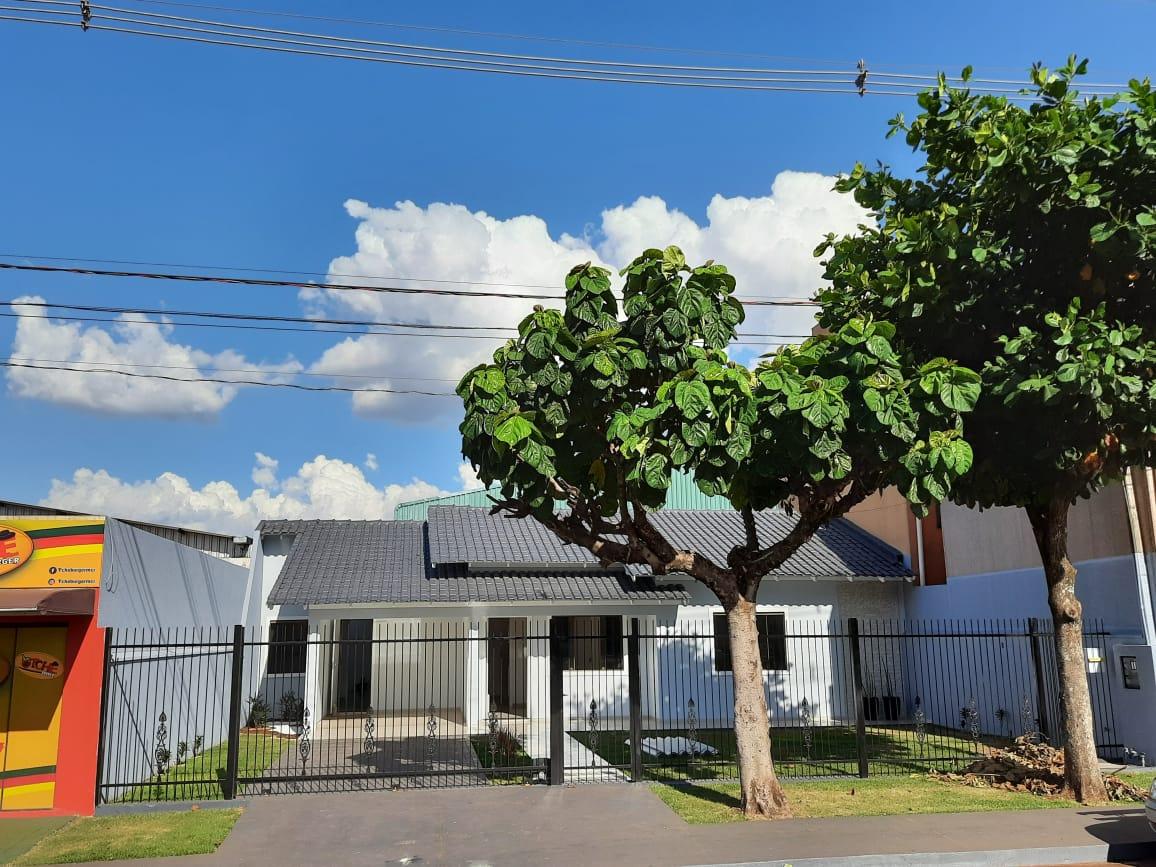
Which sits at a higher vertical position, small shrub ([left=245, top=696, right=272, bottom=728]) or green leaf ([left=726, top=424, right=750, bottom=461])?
green leaf ([left=726, top=424, right=750, bottom=461])

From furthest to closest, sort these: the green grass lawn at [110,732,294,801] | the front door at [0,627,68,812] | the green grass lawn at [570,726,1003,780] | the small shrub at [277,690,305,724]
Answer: the small shrub at [277,690,305,724] < the green grass lawn at [570,726,1003,780] < the green grass lawn at [110,732,294,801] < the front door at [0,627,68,812]

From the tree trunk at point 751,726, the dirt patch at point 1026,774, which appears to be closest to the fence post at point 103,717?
the tree trunk at point 751,726

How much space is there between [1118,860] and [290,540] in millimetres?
17830

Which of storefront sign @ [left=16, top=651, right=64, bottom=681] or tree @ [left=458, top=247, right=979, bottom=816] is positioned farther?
storefront sign @ [left=16, top=651, right=64, bottom=681]

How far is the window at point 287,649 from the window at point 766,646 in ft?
28.3

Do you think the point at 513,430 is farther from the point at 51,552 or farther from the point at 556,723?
the point at 51,552

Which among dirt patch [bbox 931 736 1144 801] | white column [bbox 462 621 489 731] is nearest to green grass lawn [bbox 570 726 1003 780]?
dirt patch [bbox 931 736 1144 801]

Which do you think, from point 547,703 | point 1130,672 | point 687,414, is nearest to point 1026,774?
point 1130,672

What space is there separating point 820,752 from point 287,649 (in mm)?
11457

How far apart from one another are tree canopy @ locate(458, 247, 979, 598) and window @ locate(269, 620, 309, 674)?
11.1 meters

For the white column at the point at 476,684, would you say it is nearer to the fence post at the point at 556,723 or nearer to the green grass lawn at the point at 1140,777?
the fence post at the point at 556,723

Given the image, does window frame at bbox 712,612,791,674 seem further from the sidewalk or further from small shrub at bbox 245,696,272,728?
small shrub at bbox 245,696,272,728

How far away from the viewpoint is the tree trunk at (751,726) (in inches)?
395

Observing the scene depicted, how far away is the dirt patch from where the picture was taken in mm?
10891
